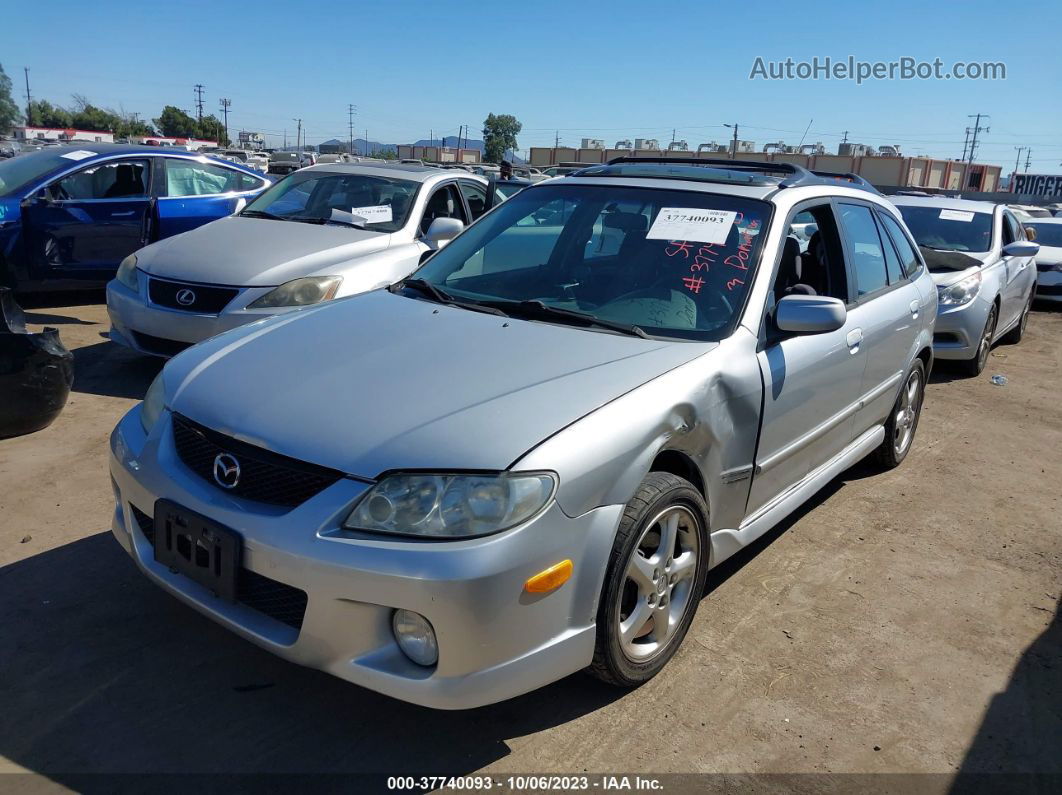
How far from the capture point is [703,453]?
2.93 meters

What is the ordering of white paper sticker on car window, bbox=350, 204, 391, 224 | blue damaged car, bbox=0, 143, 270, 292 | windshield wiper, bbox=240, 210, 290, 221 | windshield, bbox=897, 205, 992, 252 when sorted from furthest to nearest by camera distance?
1. windshield, bbox=897, 205, 992, 252
2. blue damaged car, bbox=0, 143, 270, 292
3. windshield wiper, bbox=240, 210, 290, 221
4. white paper sticker on car window, bbox=350, 204, 391, 224

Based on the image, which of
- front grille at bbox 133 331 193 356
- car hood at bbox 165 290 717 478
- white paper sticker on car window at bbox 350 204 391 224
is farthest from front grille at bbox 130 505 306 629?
white paper sticker on car window at bbox 350 204 391 224

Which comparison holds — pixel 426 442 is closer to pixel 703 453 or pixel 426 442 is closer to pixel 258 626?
pixel 258 626

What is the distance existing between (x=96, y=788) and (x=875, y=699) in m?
2.49

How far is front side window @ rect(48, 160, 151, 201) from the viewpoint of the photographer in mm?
7910

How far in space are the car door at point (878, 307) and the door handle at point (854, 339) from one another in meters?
0.07

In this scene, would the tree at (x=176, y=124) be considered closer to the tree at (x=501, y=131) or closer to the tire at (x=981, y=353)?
the tree at (x=501, y=131)

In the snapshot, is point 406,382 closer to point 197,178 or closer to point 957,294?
point 957,294

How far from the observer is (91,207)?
7.93m

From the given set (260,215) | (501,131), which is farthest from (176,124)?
(260,215)

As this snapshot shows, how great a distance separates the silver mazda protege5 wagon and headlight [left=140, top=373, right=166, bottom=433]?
0.02 meters

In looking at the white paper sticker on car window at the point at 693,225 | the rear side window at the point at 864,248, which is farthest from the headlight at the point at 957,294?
the white paper sticker on car window at the point at 693,225

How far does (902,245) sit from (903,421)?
1.09m

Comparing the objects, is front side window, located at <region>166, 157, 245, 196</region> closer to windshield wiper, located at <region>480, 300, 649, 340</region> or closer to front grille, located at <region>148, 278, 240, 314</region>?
front grille, located at <region>148, 278, 240, 314</region>
